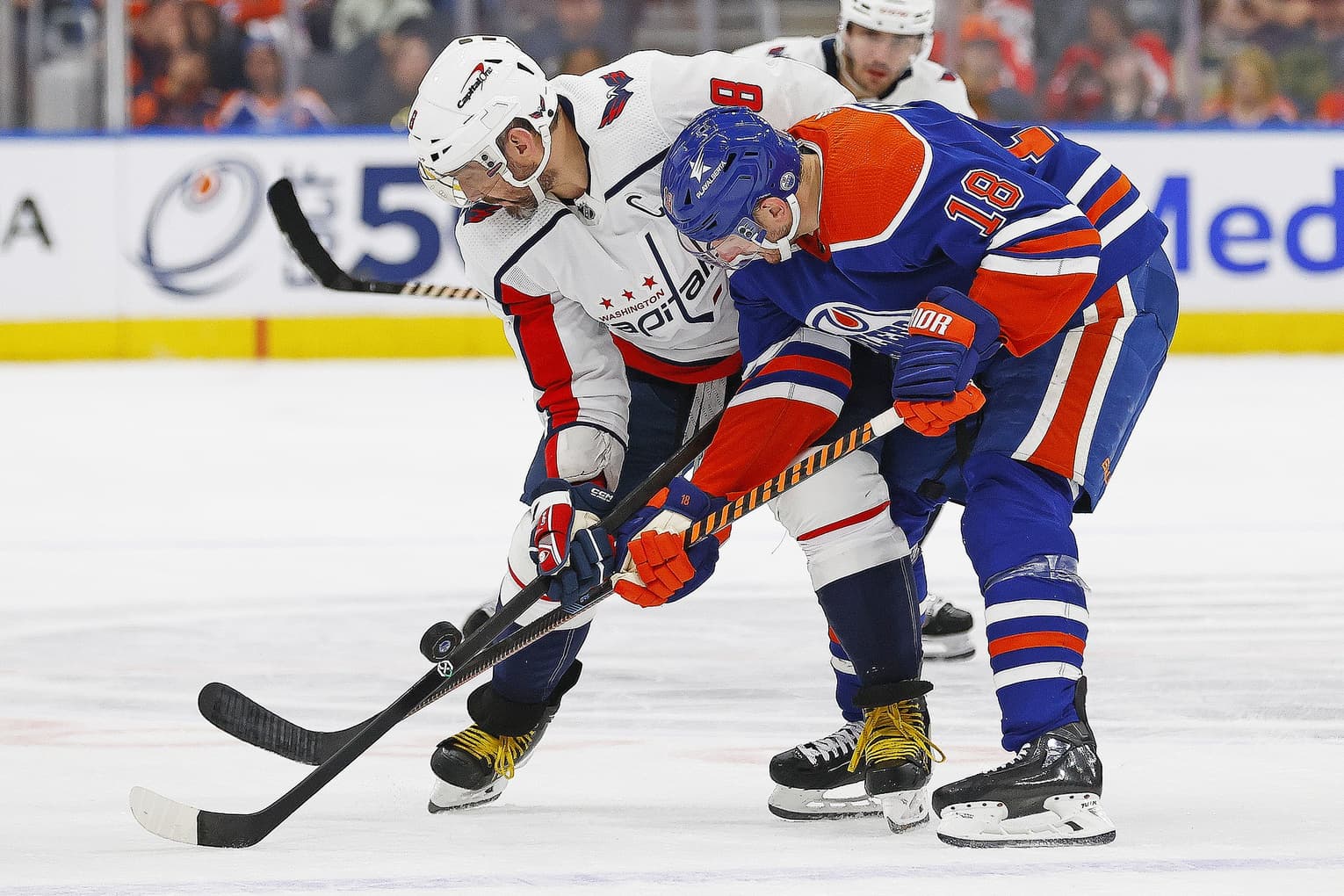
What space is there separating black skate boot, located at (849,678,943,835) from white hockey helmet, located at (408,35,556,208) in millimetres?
780

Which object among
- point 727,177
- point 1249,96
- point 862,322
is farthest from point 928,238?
point 1249,96

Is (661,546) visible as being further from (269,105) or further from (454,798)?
(269,105)

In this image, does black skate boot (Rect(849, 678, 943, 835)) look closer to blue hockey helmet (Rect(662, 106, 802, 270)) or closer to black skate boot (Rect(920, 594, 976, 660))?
blue hockey helmet (Rect(662, 106, 802, 270))

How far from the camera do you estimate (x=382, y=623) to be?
11.9ft

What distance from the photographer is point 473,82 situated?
245 centimetres

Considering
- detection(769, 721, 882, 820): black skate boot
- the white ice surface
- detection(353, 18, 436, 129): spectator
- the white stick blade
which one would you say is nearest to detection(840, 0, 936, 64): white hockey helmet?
the white ice surface

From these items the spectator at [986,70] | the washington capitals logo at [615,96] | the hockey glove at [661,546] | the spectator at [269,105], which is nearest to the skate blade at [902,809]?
the hockey glove at [661,546]

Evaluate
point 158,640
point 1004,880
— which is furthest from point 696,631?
point 1004,880

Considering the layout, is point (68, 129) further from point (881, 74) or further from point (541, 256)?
point (541, 256)

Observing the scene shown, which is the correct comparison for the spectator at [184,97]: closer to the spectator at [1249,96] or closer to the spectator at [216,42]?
the spectator at [216,42]

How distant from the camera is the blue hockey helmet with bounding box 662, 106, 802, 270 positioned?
2232mm

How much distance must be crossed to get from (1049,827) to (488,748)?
75 centimetres

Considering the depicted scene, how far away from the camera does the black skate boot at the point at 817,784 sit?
8.05ft

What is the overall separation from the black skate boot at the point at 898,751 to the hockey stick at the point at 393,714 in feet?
0.92
